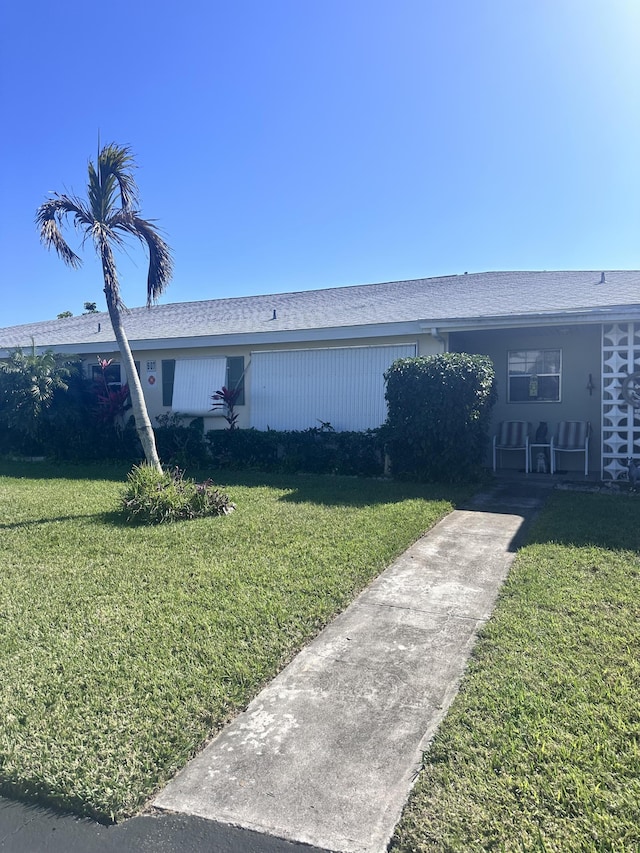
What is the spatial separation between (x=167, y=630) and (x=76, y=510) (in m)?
4.49

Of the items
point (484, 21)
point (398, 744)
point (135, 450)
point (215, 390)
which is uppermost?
point (484, 21)

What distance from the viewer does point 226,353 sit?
12633mm

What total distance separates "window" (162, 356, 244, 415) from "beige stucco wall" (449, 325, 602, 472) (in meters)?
4.64

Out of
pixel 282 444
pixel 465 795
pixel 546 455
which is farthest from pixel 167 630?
pixel 546 455

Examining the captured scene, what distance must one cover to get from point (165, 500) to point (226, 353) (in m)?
5.99

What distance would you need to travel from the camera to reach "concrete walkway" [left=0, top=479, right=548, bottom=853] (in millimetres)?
2227

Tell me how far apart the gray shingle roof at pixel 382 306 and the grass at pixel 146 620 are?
4304 mm

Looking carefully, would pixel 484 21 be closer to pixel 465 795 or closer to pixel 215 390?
pixel 215 390

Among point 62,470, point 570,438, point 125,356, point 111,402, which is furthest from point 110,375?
point 570,438

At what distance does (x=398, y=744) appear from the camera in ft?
8.93

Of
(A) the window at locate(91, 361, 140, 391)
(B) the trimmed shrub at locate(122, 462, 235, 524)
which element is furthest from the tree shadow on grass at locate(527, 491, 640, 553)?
(A) the window at locate(91, 361, 140, 391)

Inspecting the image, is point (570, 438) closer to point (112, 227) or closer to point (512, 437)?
point (512, 437)

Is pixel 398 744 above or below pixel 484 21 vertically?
below

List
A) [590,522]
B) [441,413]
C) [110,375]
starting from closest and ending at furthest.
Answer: [590,522] → [441,413] → [110,375]
